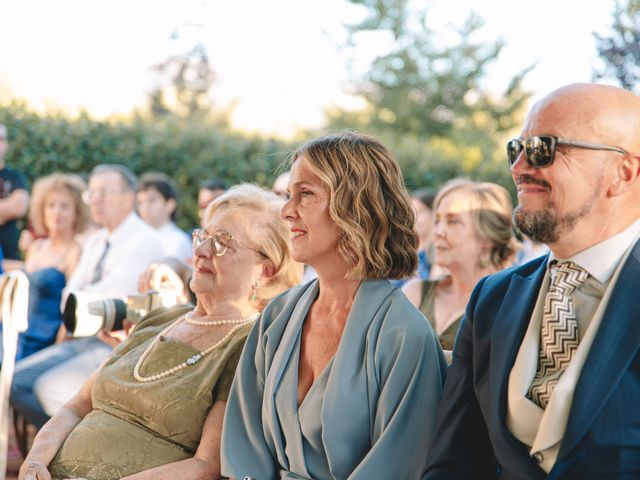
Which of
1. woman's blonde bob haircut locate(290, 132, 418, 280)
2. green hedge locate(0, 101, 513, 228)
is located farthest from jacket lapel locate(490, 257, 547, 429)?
green hedge locate(0, 101, 513, 228)

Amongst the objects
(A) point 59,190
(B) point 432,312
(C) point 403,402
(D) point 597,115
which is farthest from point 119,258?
(D) point 597,115

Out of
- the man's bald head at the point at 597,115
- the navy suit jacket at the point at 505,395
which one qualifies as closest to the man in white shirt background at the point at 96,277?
the navy suit jacket at the point at 505,395

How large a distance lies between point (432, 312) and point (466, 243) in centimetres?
42

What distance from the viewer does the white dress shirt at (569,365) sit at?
6.10 ft

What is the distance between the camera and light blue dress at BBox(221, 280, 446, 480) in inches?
90.1

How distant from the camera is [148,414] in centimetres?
285

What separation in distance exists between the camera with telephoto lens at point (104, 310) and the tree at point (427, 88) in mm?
20280

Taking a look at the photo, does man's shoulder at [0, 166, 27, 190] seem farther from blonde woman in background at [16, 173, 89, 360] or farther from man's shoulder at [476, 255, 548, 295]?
A: man's shoulder at [476, 255, 548, 295]

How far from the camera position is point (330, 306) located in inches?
103

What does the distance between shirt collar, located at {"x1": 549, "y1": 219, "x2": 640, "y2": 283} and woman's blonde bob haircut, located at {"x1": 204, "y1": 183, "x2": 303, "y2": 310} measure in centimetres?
143

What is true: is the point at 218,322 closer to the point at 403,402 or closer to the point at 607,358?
the point at 403,402

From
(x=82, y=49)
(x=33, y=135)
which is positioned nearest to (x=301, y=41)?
(x=82, y=49)

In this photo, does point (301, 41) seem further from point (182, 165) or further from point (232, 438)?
point (232, 438)

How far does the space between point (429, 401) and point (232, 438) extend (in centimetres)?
69
